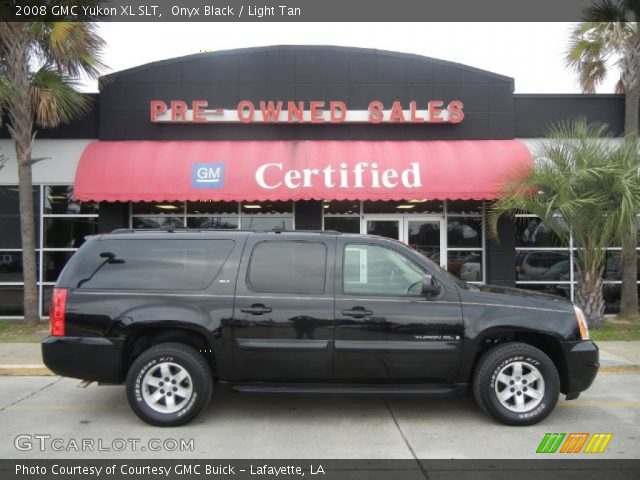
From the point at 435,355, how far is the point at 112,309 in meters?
3.24

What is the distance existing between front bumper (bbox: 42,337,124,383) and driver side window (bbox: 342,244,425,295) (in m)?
2.40

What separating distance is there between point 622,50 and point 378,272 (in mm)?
9703

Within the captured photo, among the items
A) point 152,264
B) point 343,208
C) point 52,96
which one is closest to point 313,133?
point 343,208

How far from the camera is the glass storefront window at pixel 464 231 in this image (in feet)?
39.9

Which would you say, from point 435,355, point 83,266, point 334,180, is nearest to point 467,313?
point 435,355

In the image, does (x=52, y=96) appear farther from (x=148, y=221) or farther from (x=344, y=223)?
(x=344, y=223)

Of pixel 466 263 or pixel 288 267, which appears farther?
pixel 466 263

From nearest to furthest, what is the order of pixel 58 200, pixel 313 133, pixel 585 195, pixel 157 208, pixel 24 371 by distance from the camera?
pixel 24 371
pixel 585 195
pixel 313 133
pixel 58 200
pixel 157 208

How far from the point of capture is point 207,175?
10844 mm

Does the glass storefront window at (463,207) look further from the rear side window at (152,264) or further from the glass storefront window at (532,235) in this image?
the rear side window at (152,264)

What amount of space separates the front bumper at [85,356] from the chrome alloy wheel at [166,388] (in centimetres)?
36

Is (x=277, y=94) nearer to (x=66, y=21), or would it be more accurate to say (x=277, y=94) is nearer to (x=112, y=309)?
(x=66, y=21)

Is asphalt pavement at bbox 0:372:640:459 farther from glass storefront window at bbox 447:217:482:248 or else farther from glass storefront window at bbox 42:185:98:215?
glass storefront window at bbox 42:185:98:215

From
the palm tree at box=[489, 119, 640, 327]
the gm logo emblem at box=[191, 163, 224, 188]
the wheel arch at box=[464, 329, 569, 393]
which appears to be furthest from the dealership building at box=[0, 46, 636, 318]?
the wheel arch at box=[464, 329, 569, 393]
